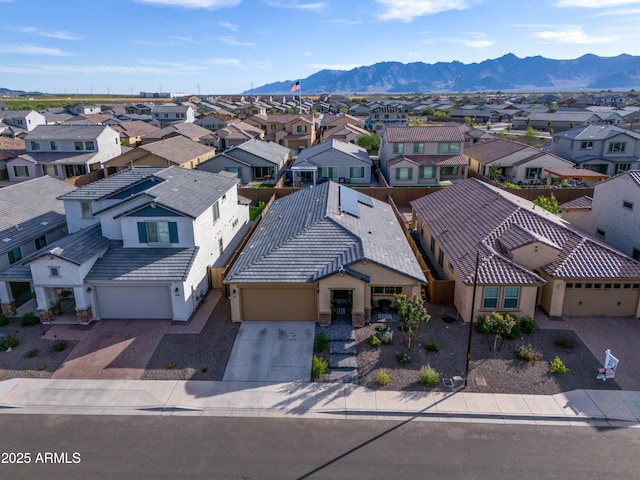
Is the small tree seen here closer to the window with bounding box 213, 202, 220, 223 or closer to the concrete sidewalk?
the concrete sidewalk

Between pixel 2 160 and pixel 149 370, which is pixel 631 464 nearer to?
pixel 149 370

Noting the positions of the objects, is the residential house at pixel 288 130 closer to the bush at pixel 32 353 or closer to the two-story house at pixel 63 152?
the two-story house at pixel 63 152

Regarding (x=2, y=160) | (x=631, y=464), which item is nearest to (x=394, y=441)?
(x=631, y=464)

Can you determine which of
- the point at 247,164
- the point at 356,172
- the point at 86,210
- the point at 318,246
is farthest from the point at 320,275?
the point at 247,164

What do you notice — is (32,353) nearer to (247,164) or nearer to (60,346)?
(60,346)

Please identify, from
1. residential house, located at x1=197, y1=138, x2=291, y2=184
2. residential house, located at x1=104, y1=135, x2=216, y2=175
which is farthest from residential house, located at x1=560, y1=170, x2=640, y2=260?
residential house, located at x1=104, y1=135, x2=216, y2=175

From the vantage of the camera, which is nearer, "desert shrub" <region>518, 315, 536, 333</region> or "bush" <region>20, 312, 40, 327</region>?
"desert shrub" <region>518, 315, 536, 333</region>
